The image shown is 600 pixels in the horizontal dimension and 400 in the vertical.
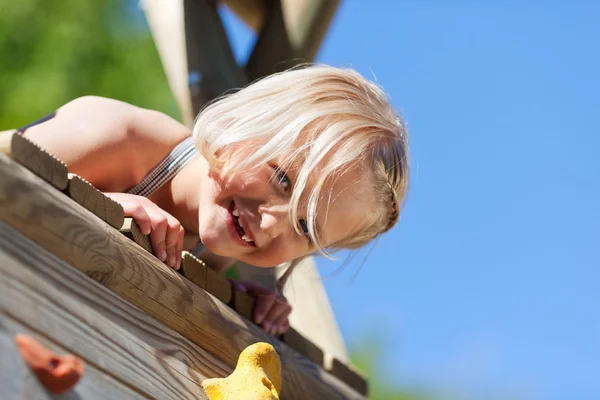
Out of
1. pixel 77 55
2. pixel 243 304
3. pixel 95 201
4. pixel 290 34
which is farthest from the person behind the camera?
pixel 77 55

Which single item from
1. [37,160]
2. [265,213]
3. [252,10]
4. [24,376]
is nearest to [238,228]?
[265,213]

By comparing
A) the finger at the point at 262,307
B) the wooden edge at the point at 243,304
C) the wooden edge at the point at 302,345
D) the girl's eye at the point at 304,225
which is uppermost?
the girl's eye at the point at 304,225

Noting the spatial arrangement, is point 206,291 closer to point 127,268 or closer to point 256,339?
point 256,339

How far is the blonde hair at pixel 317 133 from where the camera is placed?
58.0 inches

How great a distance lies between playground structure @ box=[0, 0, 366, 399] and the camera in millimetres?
951

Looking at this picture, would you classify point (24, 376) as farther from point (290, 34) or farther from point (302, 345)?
point (290, 34)

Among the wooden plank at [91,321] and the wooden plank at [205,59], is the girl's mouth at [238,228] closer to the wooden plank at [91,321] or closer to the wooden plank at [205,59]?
the wooden plank at [91,321]

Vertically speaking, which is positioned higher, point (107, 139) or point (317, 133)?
point (317, 133)

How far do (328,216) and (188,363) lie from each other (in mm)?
371

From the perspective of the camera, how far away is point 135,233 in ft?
4.08

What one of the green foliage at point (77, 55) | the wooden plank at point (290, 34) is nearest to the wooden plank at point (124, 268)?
the wooden plank at point (290, 34)

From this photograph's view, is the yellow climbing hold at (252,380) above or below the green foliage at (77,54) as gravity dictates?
above

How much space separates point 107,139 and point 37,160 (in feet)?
1.55

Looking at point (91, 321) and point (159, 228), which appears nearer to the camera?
point (91, 321)
